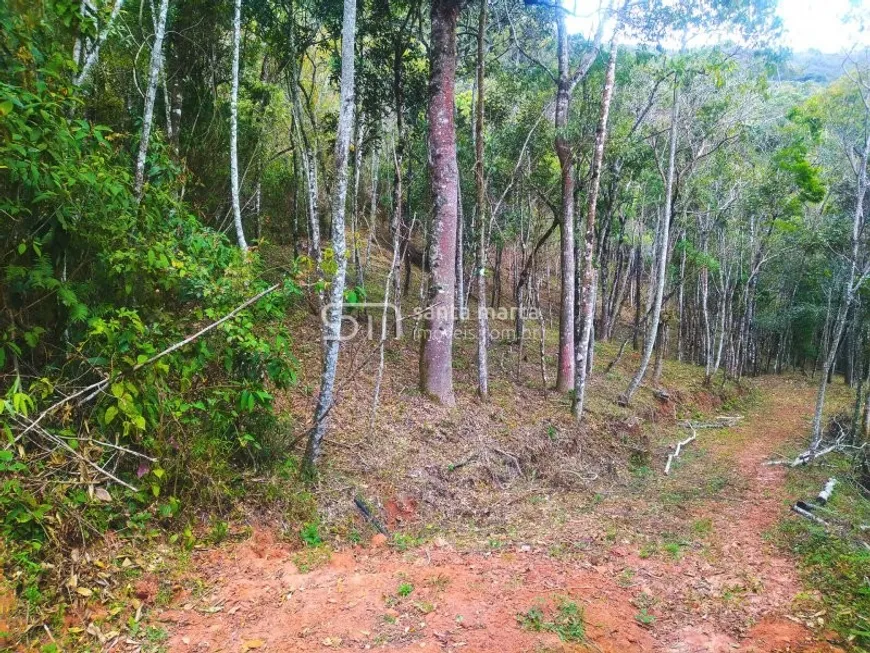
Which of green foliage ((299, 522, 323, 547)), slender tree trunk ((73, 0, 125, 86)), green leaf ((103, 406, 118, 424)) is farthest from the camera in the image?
green foliage ((299, 522, 323, 547))

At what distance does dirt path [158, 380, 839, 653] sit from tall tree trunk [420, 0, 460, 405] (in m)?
3.84

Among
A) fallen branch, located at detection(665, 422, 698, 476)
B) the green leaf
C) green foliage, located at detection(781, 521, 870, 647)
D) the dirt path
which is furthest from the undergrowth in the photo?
the green leaf

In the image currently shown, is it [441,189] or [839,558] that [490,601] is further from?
[441,189]

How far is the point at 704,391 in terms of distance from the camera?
1581 centimetres

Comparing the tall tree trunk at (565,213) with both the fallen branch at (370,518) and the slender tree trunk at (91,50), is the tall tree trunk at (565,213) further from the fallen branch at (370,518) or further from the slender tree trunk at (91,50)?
the slender tree trunk at (91,50)

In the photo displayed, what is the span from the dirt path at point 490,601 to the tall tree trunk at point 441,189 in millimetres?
3840

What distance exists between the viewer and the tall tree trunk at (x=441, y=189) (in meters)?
7.61

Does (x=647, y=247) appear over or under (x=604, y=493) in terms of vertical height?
over

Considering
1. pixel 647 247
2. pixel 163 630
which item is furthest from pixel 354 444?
pixel 647 247

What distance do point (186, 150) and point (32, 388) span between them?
18.0 feet

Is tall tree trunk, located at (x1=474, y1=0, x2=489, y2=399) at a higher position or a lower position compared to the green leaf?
higher

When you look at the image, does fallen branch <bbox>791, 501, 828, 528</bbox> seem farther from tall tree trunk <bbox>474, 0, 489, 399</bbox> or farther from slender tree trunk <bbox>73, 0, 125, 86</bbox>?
slender tree trunk <bbox>73, 0, 125, 86</bbox>

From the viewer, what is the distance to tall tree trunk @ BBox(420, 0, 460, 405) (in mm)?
7605

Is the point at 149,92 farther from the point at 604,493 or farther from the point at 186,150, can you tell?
the point at 604,493
